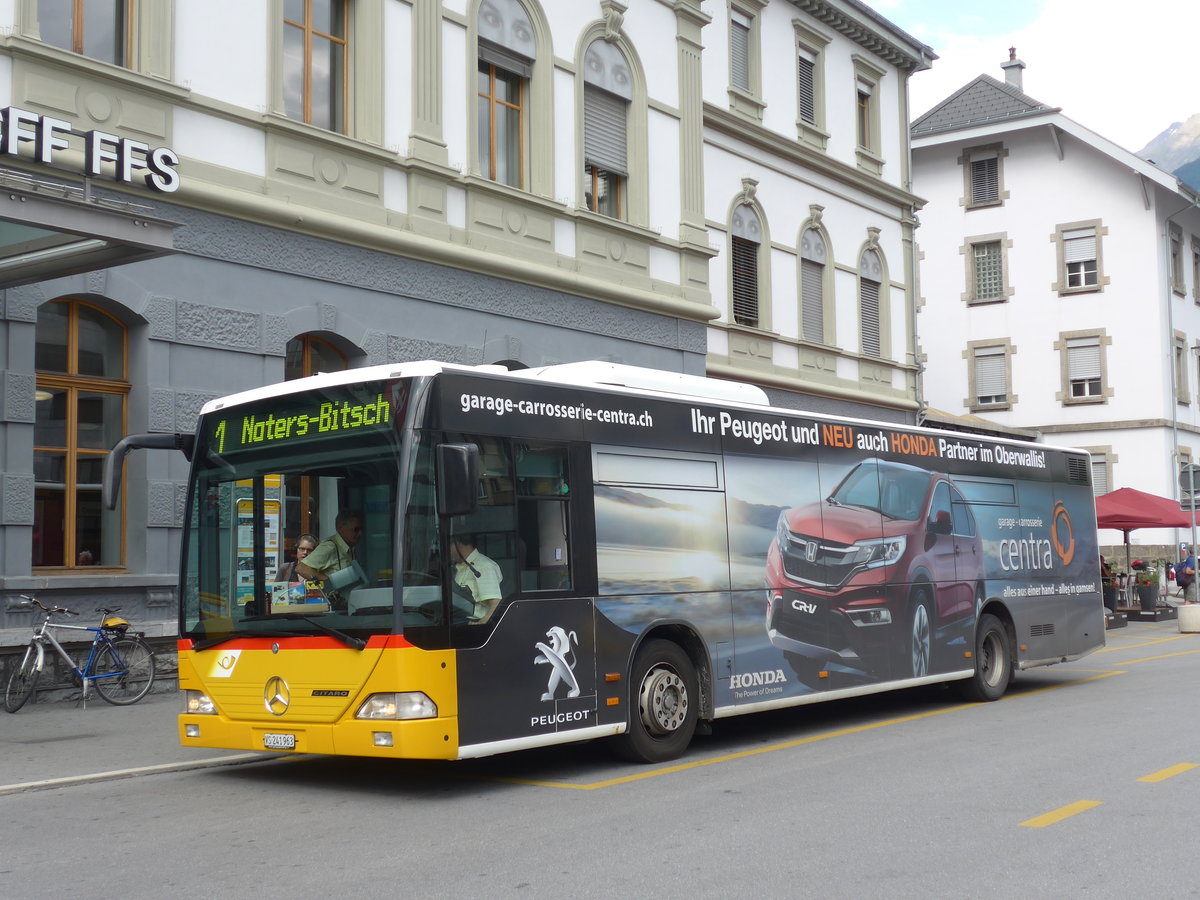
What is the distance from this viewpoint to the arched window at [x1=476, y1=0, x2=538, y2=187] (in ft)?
60.0

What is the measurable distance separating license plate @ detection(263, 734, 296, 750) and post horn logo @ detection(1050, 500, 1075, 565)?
33.0 ft

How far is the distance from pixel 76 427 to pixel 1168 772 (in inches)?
405

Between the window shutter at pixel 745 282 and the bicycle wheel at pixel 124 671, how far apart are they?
42.6 ft

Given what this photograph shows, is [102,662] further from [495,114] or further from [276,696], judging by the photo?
[495,114]

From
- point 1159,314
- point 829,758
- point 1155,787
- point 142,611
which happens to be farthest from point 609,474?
point 1159,314

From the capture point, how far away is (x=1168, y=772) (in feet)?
30.5

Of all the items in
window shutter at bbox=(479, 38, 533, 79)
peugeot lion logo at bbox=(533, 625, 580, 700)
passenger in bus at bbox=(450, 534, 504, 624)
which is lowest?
peugeot lion logo at bbox=(533, 625, 580, 700)

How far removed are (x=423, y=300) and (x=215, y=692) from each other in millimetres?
8411

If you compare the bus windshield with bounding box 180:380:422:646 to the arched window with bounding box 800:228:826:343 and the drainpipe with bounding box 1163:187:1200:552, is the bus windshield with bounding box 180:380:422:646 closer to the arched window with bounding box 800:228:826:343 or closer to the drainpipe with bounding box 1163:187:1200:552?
the arched window with bounding box 800:228:826:343

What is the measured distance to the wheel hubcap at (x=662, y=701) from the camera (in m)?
10.3

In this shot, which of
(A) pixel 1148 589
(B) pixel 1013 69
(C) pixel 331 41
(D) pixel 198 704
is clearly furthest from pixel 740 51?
(B) pixel 1013 69

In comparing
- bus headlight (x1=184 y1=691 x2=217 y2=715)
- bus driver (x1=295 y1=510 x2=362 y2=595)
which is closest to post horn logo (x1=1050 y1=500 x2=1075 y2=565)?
bus driver (x1=295 y1=510 x2=362 y2=595)

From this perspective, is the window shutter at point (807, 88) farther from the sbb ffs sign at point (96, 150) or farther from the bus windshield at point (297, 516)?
the bus windshield at point (297, 516)

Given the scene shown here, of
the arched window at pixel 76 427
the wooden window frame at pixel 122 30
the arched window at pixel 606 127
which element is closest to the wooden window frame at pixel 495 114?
the arched window at pixel 606 127
